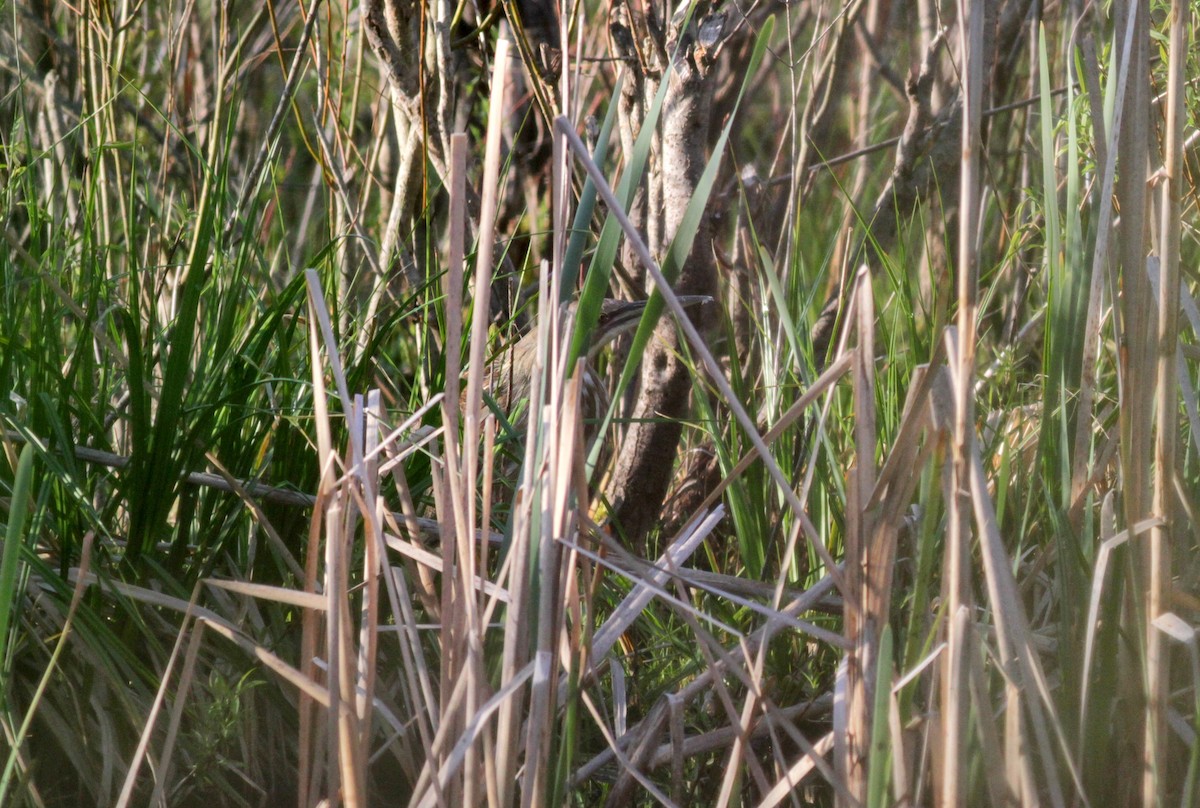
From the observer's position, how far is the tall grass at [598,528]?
44.6 inches

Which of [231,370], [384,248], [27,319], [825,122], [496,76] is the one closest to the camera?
[496,76]

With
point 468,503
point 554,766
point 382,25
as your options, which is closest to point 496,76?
point 468,503

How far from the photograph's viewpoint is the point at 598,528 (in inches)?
48.9

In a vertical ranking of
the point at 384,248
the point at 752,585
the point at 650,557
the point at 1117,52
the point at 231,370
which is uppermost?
the point at 1117,52

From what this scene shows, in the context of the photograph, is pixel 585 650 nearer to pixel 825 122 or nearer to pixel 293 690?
pixel 293 690

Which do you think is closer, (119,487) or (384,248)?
(119,487)

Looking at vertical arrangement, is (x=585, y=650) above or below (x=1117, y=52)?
below

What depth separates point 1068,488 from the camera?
131cm

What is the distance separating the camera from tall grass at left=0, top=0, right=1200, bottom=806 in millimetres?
1134

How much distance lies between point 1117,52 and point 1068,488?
0.47 metres

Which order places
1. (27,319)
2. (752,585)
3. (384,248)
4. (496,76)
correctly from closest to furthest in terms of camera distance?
(496,76), (752,585), (27,319), (384,248)

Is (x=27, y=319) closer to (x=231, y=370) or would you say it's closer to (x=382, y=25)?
(x=231, y=370)

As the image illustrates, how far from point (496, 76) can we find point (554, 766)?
72 centimetres

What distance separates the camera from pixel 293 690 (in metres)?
1.59
